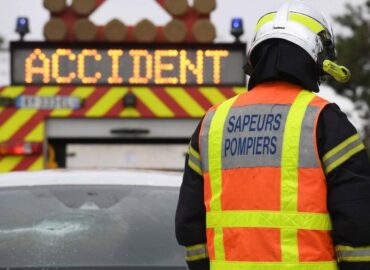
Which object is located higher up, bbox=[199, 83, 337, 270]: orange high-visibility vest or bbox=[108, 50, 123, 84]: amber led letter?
bbox=[199, 83, 337, 270]: orange high-visibility vest

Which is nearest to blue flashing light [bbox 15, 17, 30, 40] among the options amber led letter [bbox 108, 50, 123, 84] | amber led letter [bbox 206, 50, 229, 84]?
amber led letter [bbox 108, 50, 123, 84]

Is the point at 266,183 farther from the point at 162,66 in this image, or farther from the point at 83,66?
the point at 83,66

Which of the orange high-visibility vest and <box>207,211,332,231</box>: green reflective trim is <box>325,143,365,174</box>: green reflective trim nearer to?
the orange high-visibility vest

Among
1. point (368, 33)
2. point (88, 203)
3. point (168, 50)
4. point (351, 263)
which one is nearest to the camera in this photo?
point (351, 263)

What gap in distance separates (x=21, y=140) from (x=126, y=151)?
76cm

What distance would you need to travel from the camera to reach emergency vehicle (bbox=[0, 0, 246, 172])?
7.93 m

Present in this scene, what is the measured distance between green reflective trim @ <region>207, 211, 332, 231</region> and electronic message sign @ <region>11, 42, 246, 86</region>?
4577mm

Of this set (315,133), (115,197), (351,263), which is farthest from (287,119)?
(115,197)

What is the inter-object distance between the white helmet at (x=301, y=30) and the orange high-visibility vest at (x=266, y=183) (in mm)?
134

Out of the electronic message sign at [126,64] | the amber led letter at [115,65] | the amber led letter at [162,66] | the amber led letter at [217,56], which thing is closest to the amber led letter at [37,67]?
the electronic message sign at [126,64]

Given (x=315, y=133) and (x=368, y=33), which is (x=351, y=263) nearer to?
(x=315, y=133)

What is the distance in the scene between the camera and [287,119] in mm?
3338

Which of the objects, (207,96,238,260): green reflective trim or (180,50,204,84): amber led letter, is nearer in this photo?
(207,96,238,260): green reflective trim

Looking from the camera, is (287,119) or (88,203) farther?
(88,203)
